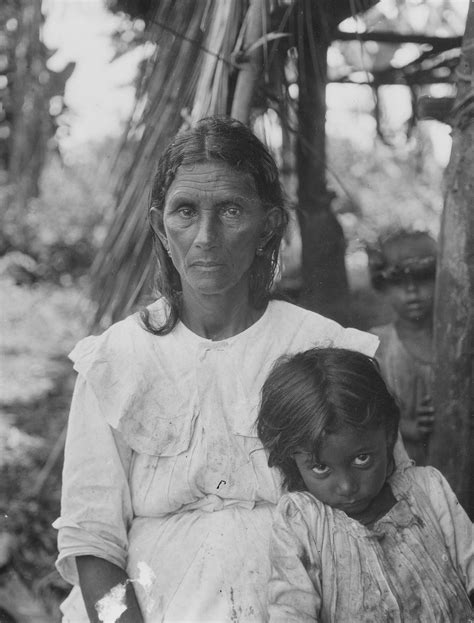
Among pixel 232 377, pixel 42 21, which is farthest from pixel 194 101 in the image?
pixel 232 377

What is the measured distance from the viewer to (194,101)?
8.69ft

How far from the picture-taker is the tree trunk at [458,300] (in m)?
2.39

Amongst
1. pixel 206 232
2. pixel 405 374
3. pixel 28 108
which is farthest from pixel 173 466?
pixel 28 108

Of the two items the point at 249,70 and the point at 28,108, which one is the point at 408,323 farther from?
the point at 28,108

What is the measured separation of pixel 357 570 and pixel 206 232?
89 cm

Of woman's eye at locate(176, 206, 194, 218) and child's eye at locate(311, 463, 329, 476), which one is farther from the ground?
woman's eye at locate(176, 206, 194, 218)

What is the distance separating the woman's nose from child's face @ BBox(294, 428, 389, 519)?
0.57m

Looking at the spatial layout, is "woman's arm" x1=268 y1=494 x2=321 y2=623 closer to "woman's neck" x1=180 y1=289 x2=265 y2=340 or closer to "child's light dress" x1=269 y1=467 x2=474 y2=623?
"child's light dress" x1=269 y1=467 x2=474 y2=623

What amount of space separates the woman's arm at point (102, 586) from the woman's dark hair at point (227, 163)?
61 centimetres

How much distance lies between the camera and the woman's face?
2068 mm

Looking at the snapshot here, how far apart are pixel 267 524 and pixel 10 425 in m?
1.31

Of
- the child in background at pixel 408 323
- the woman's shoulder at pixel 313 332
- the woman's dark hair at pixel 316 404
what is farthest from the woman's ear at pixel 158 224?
the child in background at pixel 408 323

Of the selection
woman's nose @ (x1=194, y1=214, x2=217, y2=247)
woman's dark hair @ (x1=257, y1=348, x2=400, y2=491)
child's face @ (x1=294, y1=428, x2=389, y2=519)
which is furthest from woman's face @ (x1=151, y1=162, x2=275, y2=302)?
child's face @ (x1=294, y1=428, x2=389, y2=519)

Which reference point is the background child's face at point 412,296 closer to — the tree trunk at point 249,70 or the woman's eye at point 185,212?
the tree trunk at point 249,70
